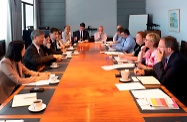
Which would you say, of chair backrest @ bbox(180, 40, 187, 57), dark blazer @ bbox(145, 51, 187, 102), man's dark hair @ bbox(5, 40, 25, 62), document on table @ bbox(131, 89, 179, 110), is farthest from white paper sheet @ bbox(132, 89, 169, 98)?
chair backrest @ bbox(180, 40, 187, 57)

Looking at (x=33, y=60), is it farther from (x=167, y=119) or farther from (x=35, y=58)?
(x=167, y=119)

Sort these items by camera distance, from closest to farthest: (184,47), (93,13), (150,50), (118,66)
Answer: (118,66) < (150,50) < (184,47) < (93,13)

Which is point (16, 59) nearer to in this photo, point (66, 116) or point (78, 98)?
point (78, 98)

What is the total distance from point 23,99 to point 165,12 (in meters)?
6.08

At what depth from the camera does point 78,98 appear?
6.22ft

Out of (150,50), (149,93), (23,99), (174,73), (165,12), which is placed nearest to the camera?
(23,99)

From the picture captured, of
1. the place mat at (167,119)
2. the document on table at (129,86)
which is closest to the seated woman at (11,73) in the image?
the document on table at (129,86)

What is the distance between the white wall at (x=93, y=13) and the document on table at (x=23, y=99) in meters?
7.31

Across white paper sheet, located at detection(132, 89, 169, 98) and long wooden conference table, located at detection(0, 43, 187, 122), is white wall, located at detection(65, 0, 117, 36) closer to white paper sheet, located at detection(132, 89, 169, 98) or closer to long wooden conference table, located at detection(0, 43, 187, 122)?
long wooden conference table, located at detection(0, 43, 187, 122)

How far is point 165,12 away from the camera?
7016mm

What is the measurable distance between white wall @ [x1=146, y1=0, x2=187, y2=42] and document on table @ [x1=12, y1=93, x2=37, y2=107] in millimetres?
4648

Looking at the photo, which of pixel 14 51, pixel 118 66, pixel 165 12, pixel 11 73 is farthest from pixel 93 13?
pixel 11 73

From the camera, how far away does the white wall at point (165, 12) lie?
5.68 meters

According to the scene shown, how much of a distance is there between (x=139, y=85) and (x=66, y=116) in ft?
3.04
